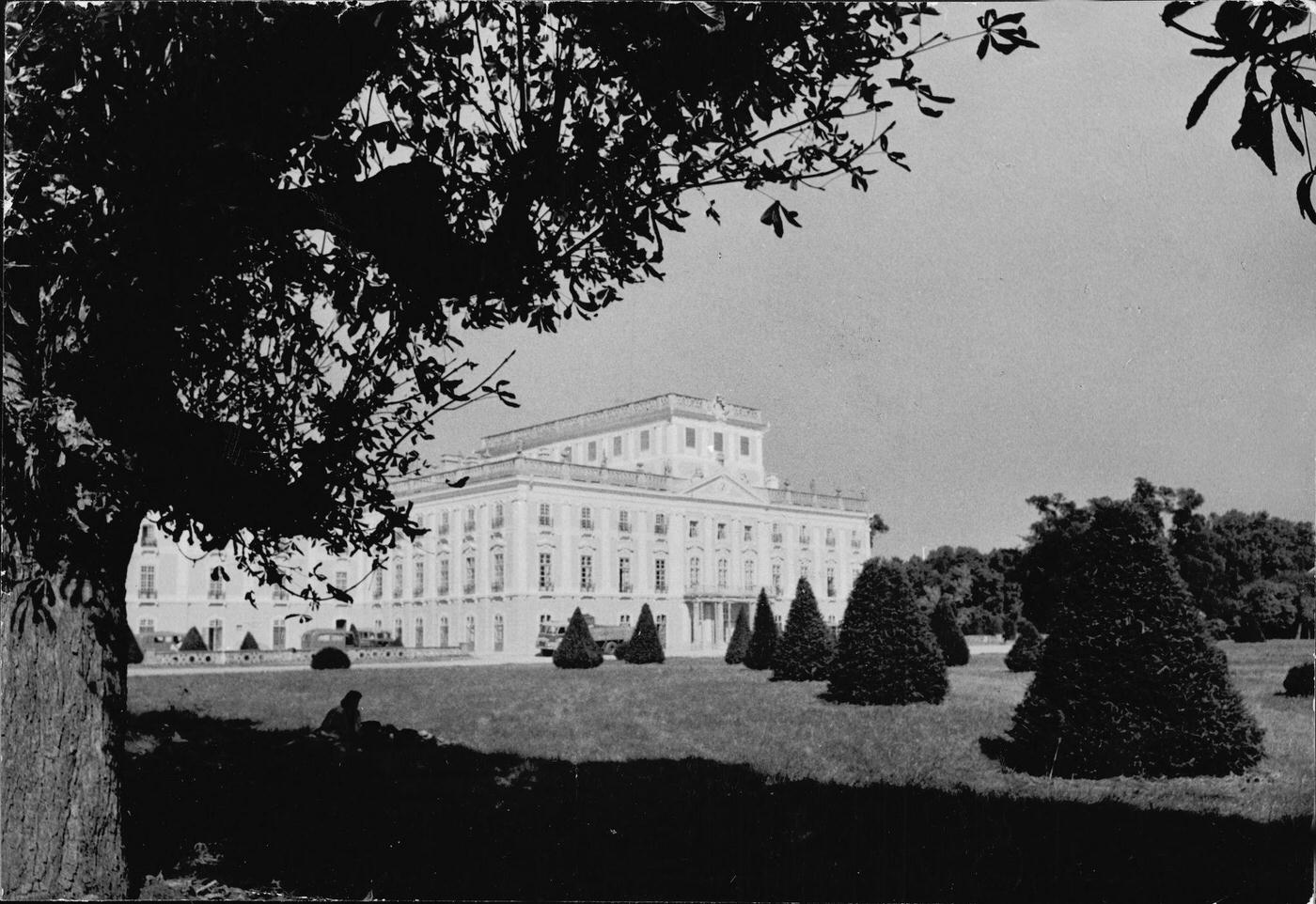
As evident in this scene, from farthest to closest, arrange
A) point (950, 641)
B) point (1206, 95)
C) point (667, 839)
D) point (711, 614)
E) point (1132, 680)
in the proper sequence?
1. point (711, 614)
2. point (950, 641)
3. point (1132, 680)
4. point (667, 839)
5. point (1206, 95)

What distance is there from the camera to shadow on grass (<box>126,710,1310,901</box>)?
513cm

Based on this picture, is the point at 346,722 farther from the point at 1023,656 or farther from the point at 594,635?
the point at 594,635

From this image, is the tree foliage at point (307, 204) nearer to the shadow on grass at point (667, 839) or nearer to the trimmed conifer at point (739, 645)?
the shadow on grass at point (667, 839)

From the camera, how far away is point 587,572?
36.4 metres

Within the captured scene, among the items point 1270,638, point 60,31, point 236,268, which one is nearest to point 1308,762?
point 236,268

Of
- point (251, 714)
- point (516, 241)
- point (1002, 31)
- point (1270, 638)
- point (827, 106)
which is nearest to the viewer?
point (1002, 31)

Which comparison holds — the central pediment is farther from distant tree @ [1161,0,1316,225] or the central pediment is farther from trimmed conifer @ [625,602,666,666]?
distant tree @ [1161,0,1316,225]

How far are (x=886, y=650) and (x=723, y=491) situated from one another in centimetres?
1587

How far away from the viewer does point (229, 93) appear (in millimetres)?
4270

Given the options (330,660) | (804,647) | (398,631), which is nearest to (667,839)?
(804,647)

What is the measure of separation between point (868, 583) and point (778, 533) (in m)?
19.8

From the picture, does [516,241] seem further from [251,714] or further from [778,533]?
[778,533]

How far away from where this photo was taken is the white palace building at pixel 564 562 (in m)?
30.8

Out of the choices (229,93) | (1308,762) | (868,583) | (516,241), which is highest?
(229,93)
